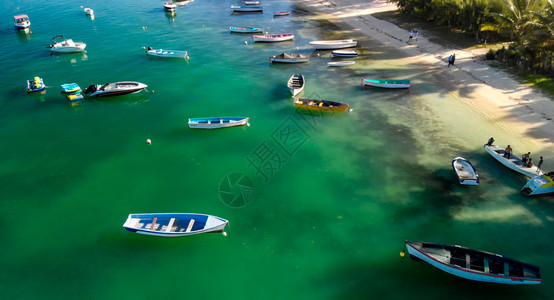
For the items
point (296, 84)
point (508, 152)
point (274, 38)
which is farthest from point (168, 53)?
point (508, 152)

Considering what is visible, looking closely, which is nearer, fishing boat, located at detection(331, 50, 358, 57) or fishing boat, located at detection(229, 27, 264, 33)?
fishing boat, located at detection(331, 50, 358, 57)

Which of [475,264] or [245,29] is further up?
[245,29]

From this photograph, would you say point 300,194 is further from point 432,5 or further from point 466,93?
point 432,5

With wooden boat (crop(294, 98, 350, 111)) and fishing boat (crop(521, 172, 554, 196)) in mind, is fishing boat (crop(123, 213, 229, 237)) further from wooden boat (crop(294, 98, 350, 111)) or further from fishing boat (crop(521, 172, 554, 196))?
fishing boat (crop(521, 172, 554, 196))

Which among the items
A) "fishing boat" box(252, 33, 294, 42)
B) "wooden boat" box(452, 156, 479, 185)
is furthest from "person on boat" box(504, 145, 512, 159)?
"fishing boat" box(252, 33, 294, 42)

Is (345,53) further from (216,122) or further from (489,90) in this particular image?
(216,122)

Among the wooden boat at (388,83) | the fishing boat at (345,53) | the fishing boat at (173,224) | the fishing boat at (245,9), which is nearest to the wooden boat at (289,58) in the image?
the fishing boat at (345,53)

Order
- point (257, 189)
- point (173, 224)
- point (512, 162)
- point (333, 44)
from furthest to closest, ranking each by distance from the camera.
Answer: point (333, 44) < point (512, 162) < point (257, 189) < point (173, 224)
